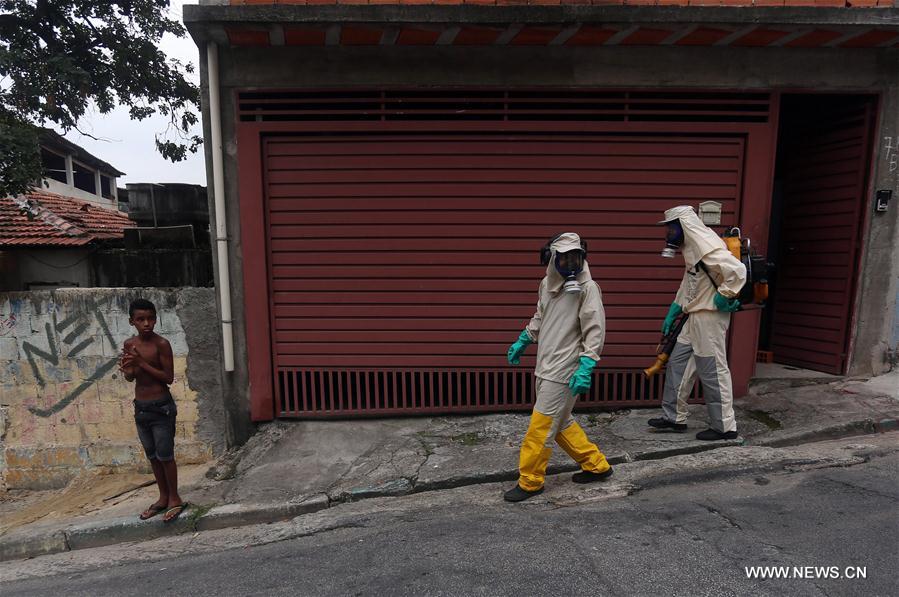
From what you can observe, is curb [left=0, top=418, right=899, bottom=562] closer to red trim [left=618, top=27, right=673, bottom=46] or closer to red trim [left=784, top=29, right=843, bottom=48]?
red trim [left=618, top=27, right=673, bottom=46]

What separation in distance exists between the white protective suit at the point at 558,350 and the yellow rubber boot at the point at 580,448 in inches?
1.9

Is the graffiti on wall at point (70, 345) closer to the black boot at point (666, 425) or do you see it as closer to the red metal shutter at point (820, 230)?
the black boot at point (666, 425)

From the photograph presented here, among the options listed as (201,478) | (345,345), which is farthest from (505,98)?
(201,478)

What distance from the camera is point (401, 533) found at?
3367 millimetres

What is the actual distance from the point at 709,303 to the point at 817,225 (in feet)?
9.23

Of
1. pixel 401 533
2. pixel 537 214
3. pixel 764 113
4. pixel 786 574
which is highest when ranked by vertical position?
pixel 764 113

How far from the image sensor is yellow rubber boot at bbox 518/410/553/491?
11.7 feet

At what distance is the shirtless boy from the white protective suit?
2.75 metres

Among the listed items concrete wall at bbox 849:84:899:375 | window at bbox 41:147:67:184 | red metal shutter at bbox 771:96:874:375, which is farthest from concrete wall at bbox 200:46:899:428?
window at bbox 41:147:67:184

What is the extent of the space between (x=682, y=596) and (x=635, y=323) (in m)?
3.05

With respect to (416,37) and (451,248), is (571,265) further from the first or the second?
(416,37)

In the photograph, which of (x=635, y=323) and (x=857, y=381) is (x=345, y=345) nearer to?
(x=635, y=323)

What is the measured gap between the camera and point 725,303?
414cm

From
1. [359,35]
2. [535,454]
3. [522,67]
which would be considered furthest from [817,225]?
[359,35]
